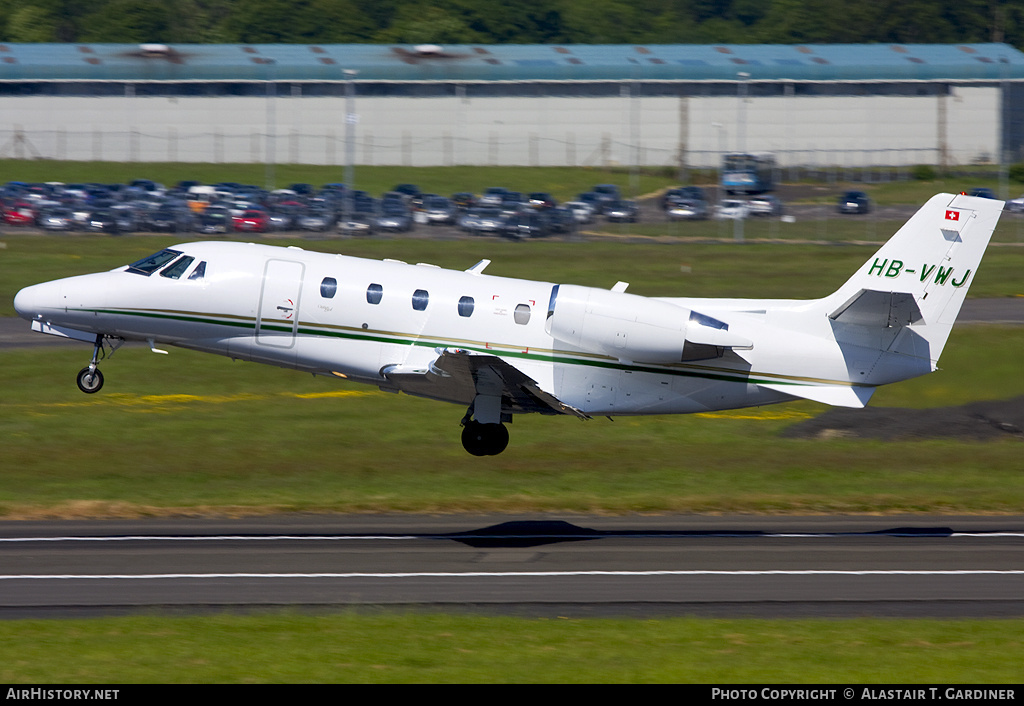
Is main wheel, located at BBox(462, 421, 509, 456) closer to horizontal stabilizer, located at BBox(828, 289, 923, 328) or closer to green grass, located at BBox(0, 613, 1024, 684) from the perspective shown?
green grass, located at BBox(0, 613, 1024, 684)

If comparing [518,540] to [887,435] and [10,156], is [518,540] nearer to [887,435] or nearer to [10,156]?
[887,435]

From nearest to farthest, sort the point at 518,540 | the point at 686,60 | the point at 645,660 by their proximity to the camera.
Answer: the point at 645,660 < the point at 518,540 < the point at 686,60

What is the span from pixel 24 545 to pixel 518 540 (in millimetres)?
10311

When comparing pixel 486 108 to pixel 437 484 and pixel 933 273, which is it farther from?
pixel 933 273

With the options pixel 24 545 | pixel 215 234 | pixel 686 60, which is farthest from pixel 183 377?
pixel 686 60

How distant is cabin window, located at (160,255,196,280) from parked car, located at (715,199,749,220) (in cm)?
5592

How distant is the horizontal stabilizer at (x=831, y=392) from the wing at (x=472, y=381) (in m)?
4.16

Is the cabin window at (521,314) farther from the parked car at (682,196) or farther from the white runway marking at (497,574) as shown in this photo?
the parked car at (682,196)

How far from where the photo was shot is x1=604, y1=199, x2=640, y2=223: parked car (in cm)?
7681

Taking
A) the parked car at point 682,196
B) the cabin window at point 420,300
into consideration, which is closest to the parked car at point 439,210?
the parked car at point 682,196

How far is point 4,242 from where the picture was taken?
63.2m

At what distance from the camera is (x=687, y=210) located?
78375 millimetres

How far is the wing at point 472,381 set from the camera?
889 inches

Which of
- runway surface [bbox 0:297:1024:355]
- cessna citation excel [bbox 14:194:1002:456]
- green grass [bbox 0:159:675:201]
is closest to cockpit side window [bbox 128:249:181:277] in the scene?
cessna citation excel [bbox 14:194:1002:456]
